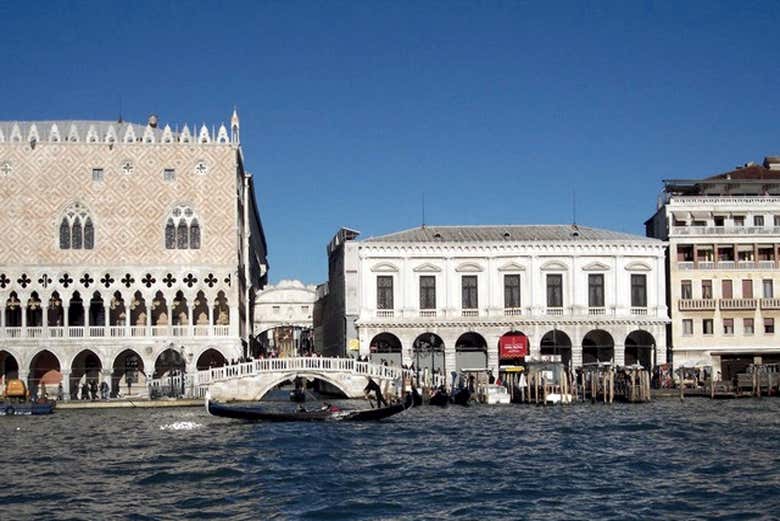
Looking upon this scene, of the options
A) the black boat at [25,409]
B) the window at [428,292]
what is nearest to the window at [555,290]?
the window at [428,292]

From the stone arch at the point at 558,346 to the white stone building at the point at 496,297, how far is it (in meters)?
0.06

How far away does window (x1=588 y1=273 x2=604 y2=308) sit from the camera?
51.3m

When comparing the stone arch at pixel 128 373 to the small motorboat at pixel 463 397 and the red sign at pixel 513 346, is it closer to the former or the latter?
the small motorboat at pixel 463 397

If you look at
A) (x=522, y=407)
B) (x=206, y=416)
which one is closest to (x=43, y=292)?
(x=206, y=416)

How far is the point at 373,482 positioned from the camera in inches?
890

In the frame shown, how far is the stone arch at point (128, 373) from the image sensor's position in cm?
4909

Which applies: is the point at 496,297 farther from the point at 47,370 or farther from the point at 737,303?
the point at 47,370

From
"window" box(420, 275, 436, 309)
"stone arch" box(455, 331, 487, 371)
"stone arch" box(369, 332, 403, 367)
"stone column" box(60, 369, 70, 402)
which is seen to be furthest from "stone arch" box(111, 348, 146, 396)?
"stone arch" box(455, 331, 487, 371)

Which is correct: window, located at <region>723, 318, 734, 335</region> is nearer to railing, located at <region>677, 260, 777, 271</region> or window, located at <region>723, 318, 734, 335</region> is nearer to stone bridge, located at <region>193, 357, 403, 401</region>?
railing, located at <region>677, 260, 777, 271</region>

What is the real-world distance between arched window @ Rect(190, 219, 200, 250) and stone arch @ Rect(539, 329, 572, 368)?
1606 centimetres

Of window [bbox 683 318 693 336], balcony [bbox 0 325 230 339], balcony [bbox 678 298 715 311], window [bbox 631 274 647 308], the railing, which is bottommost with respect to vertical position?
window [bbox 683 318 693 336]

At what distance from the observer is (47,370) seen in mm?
49219

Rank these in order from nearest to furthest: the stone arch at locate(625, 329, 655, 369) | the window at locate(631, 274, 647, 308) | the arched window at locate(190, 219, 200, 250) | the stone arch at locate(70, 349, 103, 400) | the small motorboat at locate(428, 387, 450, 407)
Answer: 1. the small motorboat at locate(428, 387, 450, 407)
2. the stone arch at locate(70, 349, 103, 400)
3. the arched window at locate(190, 219, 200, 250)
4. the window at locate(631, 274, 647, 308)
5. the stone arch at locate(625, 329, 655, 369)

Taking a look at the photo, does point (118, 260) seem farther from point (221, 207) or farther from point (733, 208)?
point (733, 208)
